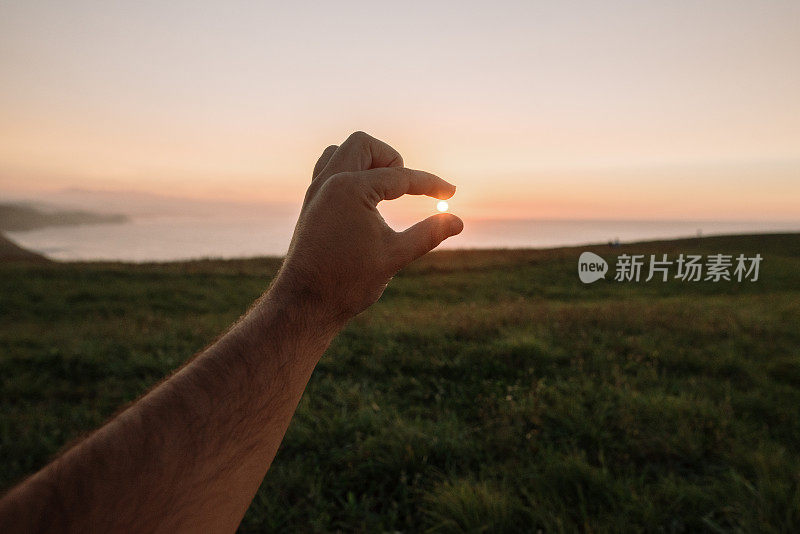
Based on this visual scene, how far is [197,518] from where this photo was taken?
3.70 feet

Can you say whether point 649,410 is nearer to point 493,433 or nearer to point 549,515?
point 493,433

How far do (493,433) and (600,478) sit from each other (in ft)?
2.95

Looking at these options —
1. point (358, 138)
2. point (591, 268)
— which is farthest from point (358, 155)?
point (591, 268)

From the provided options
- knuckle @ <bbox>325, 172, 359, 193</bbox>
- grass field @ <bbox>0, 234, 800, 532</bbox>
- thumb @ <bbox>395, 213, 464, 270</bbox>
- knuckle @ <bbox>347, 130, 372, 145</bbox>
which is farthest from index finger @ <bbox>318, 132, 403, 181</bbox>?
grass field @ <bbox>0, 234, 800, 532</bbox>

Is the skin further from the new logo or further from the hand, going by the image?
the new logo

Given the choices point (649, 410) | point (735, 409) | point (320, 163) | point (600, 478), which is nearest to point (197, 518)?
point (320, 163)

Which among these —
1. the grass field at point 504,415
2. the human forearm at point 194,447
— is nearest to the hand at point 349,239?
the human forearm at point 194,447

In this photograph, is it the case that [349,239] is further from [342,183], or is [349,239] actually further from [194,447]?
[194,447]

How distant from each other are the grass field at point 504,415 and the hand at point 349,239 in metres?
1.74

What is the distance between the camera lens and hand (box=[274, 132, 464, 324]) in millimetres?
1600

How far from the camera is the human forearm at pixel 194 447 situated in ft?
3.07

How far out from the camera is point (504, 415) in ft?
12.3

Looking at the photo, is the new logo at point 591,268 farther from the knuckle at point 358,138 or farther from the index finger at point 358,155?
the knuckle at point 358,138

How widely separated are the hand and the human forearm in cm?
12
